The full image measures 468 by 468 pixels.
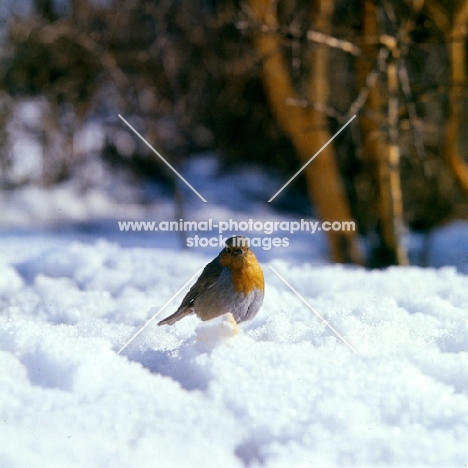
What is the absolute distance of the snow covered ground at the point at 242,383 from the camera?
958 mm

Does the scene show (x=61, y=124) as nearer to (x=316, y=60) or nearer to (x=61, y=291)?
(x=316, y=60)

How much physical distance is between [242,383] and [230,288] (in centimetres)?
36

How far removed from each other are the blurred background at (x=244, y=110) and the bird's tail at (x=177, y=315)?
1371mm

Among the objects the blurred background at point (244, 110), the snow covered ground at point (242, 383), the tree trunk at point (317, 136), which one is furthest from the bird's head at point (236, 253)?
the tree trunk at point (317, 136)

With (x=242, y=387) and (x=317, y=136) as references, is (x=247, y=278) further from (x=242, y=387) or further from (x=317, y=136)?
(x=317, y=136)

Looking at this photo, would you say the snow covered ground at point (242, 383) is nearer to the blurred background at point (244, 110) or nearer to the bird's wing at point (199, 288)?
the bird's wing at point (199, 288)

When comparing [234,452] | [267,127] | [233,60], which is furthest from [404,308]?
[267,127]

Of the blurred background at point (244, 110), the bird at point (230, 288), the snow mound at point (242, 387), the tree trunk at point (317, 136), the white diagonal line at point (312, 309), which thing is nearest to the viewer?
the snow mound at point (242, 387)

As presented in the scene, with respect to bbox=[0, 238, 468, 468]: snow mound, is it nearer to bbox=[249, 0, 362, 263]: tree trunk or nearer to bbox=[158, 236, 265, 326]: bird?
bbox=[158, 236, 265, 326]: bird

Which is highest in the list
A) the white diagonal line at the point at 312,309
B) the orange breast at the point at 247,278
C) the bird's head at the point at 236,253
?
the bird's head at the point at 236,253

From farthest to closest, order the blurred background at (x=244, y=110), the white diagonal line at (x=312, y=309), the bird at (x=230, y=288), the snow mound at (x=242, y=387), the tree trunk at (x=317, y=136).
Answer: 1. the tree trunk at (x=317, y=136)
2. the blurred background at (x=244, y=110)
3. the bird at (x=230, y=288)
4. the white diagonal line at (x=312, y=309)
5. the snow mound at (x=242, y=387)

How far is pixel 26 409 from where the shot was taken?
3.43 ft

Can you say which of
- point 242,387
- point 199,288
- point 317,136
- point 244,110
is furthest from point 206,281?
point 244,110

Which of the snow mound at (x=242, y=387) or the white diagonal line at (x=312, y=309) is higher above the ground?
the snow mound at (x=242, y=387)
